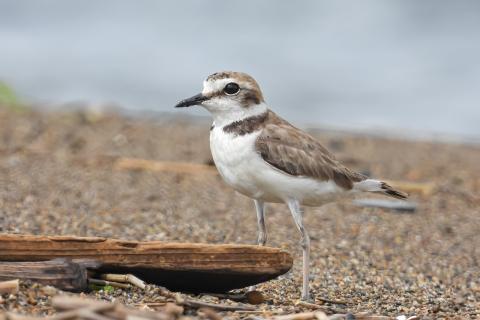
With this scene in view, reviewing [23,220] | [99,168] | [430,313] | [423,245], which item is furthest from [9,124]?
[430,313]

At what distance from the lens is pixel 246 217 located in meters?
7.73

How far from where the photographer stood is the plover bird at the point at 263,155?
17.2 ft

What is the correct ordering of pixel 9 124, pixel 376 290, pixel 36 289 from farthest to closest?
pixel 9 124
pixel 376 290
pixel 36 289

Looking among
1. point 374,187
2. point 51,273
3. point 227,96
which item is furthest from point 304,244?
point 51,273

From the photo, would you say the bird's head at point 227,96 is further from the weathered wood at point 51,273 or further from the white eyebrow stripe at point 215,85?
the weathered wood at point 51,273

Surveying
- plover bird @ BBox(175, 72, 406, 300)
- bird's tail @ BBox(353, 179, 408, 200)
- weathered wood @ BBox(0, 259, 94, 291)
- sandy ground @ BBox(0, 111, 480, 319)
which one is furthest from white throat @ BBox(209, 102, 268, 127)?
weathered wood @ BBox(0, 259, 94, 291)

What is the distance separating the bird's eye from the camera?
18.0 ft

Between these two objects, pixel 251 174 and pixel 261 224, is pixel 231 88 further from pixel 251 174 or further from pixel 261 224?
pixel 261 224

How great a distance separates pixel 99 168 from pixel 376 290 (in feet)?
13.8

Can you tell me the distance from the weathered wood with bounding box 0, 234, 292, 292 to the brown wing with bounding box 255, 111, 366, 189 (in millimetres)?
672

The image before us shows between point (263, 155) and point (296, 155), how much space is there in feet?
0.83

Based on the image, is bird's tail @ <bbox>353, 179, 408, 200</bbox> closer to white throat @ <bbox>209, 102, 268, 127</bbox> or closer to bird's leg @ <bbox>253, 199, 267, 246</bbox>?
bird's leg @ <bbox>253, 199, 267, 246</bbox>

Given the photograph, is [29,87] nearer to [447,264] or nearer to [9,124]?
[9,124]

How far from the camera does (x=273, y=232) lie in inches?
284
